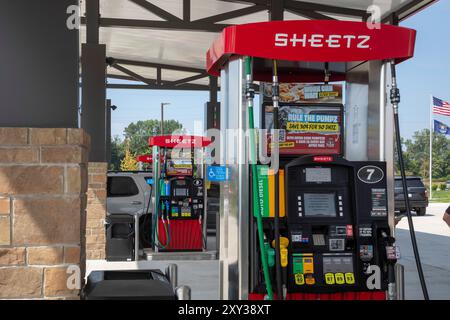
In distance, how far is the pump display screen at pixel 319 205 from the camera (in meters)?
5.21

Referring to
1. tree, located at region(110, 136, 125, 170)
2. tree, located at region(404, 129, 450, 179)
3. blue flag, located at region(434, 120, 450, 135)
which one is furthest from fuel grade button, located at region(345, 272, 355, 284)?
tree, located at region(110, 136, 125, 170)

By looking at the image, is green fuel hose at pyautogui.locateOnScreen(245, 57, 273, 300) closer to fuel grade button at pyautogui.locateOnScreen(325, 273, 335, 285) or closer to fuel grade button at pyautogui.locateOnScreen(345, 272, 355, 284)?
fuel grade button at pyautogui.locateOnScreen(325, 273, 335, 285)

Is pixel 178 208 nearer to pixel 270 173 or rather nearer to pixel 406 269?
pixel 406 269

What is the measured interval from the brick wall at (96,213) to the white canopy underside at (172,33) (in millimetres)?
5835

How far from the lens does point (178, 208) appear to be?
513 inches

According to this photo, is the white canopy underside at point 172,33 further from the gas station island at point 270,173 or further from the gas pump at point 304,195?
the gas pump at point 304,195

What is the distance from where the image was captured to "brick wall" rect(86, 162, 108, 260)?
11.6 meters

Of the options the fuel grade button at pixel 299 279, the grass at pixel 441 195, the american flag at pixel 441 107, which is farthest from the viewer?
the grass at pixel 441 195

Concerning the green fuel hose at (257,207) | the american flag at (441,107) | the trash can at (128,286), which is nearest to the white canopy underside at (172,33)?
the green fuel hose at (257,207)

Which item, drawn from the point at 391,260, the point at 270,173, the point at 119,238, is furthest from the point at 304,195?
the point at 119,238

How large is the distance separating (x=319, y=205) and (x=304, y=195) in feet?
0.46

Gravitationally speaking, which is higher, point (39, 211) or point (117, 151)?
point (117, 151)

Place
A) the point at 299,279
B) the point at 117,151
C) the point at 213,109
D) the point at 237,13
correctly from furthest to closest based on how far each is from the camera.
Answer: the point at 117,151 < the point at 213,109 < the point at 237,13 < the point at 299,279
